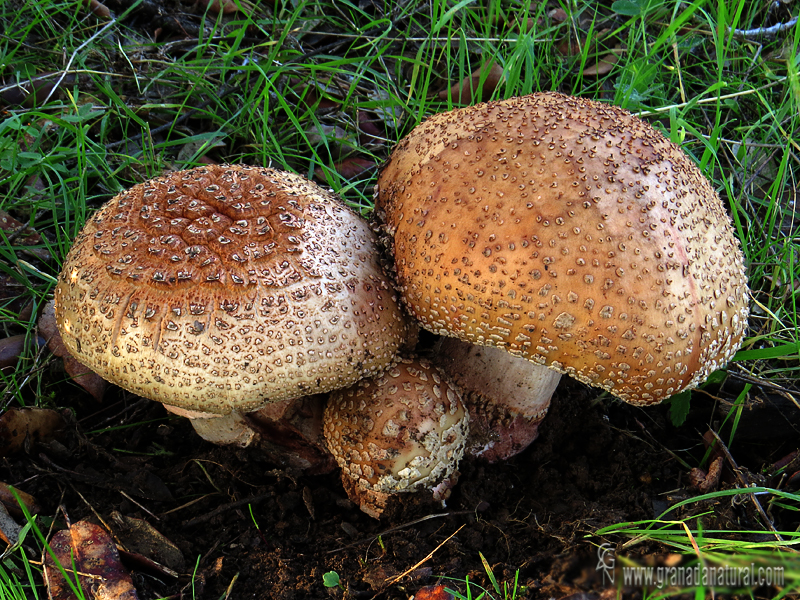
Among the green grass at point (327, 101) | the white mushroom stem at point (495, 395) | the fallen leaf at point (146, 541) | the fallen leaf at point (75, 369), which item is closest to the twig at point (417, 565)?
the white mushroom stem at point (495, 395)

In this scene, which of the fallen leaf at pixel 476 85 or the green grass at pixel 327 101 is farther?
the fallen leaf at pixel 476 85

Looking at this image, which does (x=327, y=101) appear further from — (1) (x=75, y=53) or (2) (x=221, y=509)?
(2) (x=221, y=509)

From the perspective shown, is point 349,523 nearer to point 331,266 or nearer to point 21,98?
point 331,266

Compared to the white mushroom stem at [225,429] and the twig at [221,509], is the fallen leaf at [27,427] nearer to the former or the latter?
the white mushroom stem at [225,429]

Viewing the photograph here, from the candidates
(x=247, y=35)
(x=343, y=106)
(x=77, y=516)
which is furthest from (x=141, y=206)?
(x=247, y=35)

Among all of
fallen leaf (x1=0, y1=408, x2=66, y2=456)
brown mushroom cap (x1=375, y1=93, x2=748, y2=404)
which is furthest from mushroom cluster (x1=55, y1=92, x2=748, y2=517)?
fallen leaf (x1=0, y1=408, x2=66, y2=456)

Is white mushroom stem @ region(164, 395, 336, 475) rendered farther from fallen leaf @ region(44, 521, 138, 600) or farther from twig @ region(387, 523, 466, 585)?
twig @ region(387, 523, 466, 585)
